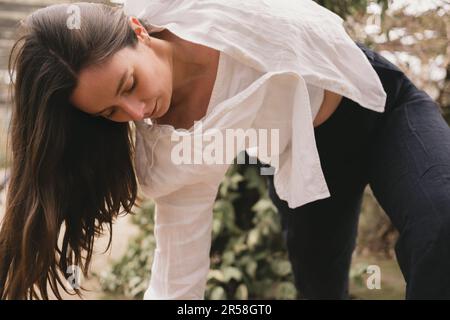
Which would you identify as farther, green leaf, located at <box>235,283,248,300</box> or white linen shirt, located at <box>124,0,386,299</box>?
green leaf, located at <box>235,283,248,300</box>

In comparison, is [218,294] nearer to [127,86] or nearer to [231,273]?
[231,273]

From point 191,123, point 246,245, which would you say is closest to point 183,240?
point 191,123

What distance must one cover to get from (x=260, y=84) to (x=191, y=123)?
0.27m

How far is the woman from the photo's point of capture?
1.35m

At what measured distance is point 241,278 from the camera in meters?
2.72

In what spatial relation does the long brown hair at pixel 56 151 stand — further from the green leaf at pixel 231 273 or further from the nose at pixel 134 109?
the green leaf at pixel 231 273

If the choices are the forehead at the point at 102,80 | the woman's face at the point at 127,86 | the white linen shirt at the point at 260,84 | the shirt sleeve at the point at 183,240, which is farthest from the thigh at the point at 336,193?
the forehead at the point at 102,80

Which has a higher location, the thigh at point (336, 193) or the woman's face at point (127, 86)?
the woman's face at point (127, 86)

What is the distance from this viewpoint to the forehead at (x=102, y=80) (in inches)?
52.4

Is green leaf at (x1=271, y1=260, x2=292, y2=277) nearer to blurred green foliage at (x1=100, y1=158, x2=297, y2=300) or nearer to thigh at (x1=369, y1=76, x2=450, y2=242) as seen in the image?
blurred green foliage at (x1=100, y1=158, x2=297, y2=300)

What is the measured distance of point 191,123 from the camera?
1566 mm

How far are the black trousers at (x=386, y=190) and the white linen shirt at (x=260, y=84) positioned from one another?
100 millimetres

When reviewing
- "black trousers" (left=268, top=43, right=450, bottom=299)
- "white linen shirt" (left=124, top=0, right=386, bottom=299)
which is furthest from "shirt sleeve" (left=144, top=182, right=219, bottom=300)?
"black trousers" (left=268, top=43, right=450, bottom=299)
